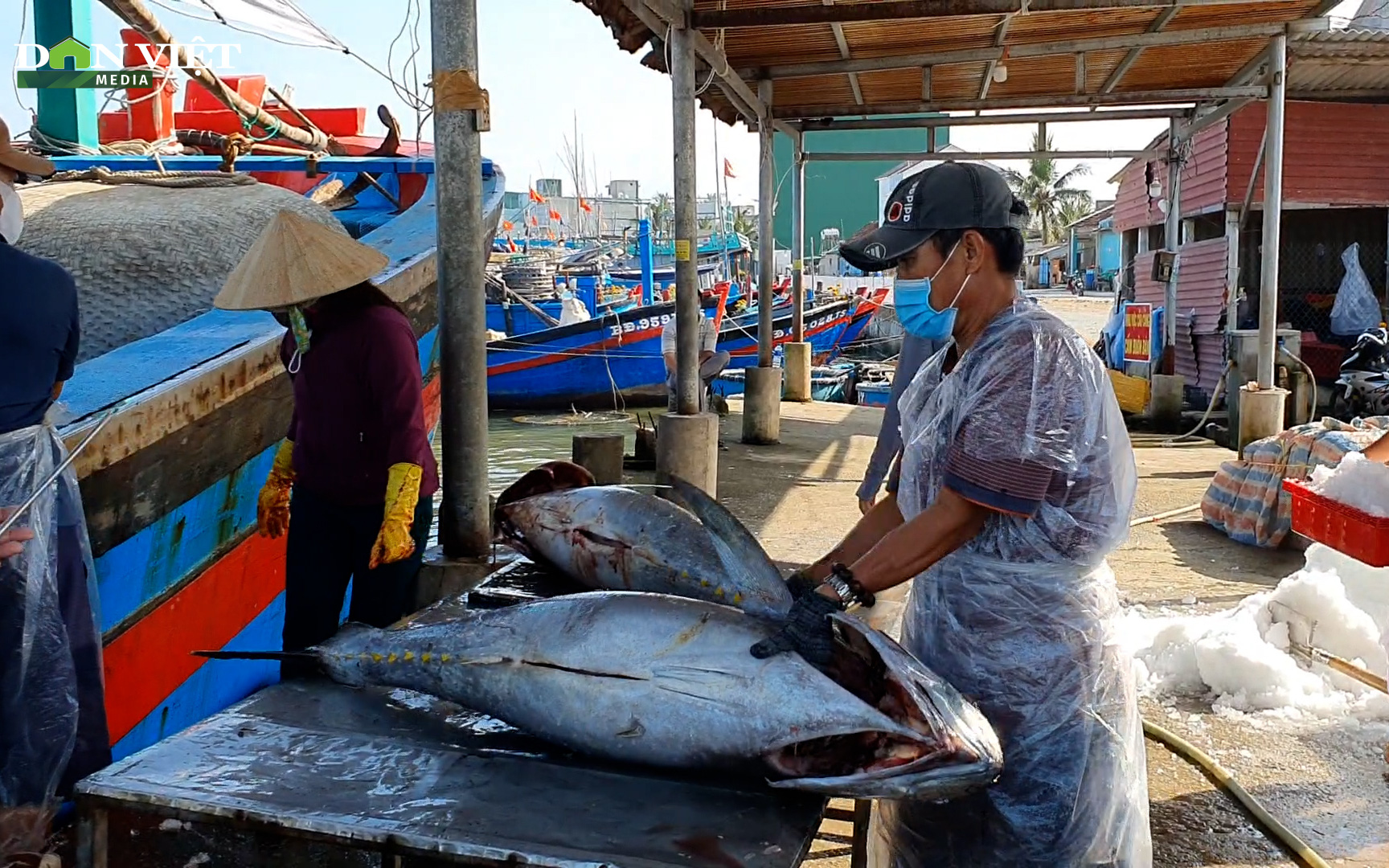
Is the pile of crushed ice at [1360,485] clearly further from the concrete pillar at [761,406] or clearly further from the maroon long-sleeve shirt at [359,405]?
the concrete pillar at [761,406]

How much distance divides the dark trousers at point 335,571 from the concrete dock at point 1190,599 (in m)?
1.29

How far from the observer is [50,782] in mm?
2861

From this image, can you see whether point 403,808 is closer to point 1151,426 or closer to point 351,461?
point 351,461

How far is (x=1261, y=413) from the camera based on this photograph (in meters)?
9.63

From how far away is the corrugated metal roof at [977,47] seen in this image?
296 inches

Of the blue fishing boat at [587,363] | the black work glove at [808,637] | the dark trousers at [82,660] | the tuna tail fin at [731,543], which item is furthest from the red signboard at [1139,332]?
the dark trousers at [82,660]

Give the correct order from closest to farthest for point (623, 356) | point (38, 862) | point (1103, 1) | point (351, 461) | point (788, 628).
Answer: point (788, 628), point (38, 862), point (351, 461), point (1103, 1), point (623, 356)

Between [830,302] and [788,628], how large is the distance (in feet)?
76.4

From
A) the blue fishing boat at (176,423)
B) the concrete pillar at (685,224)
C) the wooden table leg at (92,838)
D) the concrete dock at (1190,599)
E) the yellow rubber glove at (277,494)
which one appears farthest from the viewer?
the concrete pillar at (685,224)

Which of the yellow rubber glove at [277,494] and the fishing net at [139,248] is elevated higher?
the fishing net at [139,248]

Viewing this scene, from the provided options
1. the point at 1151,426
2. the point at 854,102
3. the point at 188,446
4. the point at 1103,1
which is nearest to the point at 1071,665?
the point at 188,446

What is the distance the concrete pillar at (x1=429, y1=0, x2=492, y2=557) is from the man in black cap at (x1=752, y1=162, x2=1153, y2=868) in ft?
6.16

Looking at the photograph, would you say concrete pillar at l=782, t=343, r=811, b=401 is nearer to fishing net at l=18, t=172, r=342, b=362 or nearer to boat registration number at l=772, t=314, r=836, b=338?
boat registration number at l=772, t=314, r=836, b=338

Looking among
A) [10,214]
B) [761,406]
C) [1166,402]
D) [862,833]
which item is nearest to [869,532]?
[862,833]
